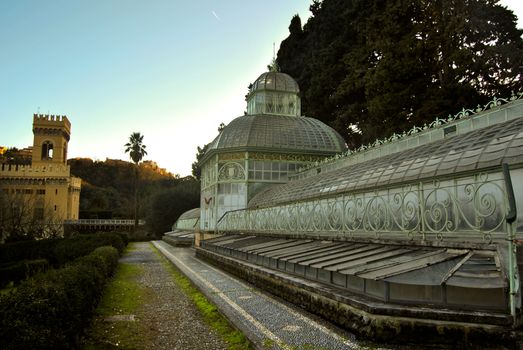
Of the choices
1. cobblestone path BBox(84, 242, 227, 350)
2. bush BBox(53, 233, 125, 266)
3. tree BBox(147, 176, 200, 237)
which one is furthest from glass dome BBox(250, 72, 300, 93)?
tree BBox(147, 176, 200, 237)

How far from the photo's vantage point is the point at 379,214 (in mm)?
8914

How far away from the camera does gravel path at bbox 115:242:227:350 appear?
20.5 feet

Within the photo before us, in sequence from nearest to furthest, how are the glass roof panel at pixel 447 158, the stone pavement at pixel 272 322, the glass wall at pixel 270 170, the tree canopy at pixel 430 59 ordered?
the stone pavement at pixel 272 322
the glass roof panel at pixel 447 158
the tree canopy at pixel 430 59
the glass wall at pixel 270 170

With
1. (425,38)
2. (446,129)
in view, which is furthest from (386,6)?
(446,129)

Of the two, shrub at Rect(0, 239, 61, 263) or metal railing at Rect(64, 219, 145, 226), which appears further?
metal railing at Rect(64, 219, 145, 226)

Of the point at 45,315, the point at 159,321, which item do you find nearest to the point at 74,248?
the point at 159,321

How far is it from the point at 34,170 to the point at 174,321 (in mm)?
76732

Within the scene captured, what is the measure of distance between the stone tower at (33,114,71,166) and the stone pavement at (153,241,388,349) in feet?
263

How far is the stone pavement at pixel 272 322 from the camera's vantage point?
224 inches

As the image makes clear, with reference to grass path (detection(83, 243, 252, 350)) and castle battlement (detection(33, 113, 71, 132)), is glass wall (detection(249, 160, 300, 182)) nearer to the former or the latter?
grass path (detection(83, 243, 252, 350))

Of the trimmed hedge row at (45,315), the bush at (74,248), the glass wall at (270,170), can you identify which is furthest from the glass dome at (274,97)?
the trimmed hedge row at (45,315)

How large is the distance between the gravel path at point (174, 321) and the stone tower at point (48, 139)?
78.1m

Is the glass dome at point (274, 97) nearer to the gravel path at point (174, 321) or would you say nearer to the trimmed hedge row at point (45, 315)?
the gravel path at point (174, 321)

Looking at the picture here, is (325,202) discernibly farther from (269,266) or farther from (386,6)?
(386,6)
